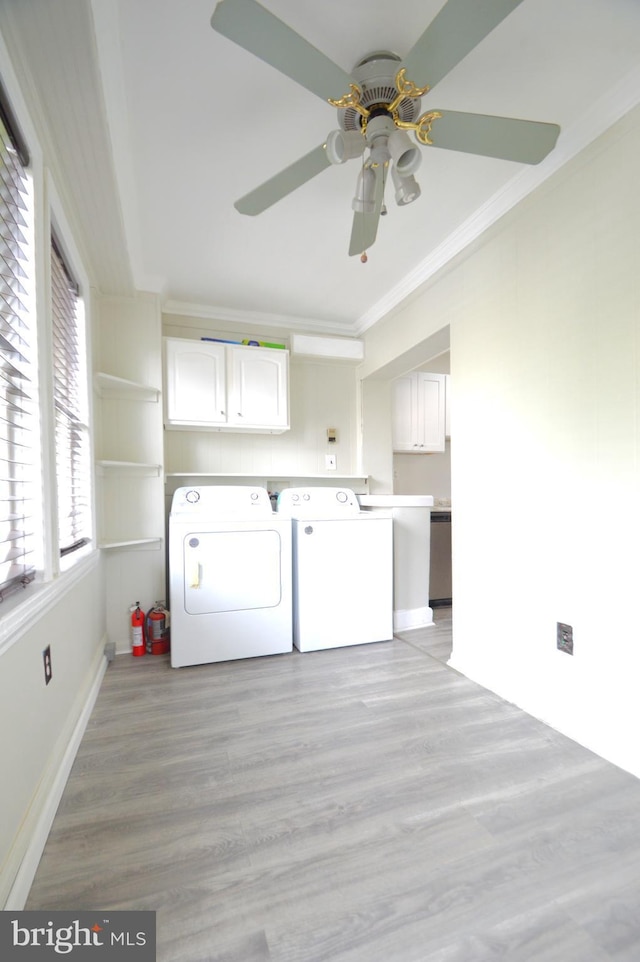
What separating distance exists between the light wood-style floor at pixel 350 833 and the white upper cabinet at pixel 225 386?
1.84 meters

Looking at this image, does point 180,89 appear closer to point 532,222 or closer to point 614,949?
point 532,222

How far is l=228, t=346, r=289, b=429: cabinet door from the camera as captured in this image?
309cm

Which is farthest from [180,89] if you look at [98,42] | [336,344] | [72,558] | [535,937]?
[535,937]

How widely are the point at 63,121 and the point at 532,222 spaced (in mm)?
1896

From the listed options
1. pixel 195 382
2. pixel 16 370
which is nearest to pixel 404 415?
pixel 195 382

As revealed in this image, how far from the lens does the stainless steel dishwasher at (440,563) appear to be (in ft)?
12.3

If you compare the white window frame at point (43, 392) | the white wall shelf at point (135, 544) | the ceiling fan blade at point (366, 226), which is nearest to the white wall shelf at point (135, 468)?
the white wall shelf at point (135, 544)

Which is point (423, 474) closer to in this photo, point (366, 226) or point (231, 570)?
point (231, 570)

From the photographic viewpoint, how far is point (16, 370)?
3.99 feet

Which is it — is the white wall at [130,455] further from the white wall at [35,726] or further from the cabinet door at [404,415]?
the cabinet door at [404,415]

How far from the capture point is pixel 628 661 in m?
1.49

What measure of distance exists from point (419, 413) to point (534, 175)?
2415 millimetres

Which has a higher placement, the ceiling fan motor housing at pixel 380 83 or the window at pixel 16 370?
the ceiling fan motor housing at pixel 380 83

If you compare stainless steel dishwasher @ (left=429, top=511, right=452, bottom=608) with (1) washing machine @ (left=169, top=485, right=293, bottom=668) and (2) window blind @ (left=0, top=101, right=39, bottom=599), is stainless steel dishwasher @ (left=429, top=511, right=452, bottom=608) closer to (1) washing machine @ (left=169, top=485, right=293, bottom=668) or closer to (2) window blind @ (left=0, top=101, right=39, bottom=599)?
(1) washing machine @ (left=169, top=485, right=293, bottom=668)
